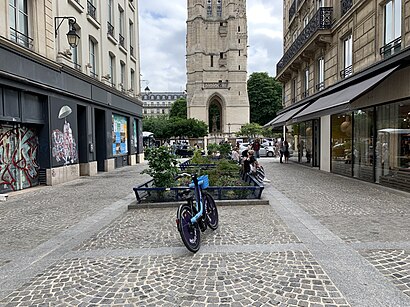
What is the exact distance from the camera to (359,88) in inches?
379

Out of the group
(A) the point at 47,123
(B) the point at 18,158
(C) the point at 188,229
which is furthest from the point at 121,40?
(C) the point at 188,229

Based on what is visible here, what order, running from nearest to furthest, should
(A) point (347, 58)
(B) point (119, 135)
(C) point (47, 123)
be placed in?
(C) point (47, 123) → (A) point (347, 58) → (B) point (119, 135)

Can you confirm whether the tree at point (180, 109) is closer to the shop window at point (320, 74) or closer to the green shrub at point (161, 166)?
the shop window at point (320, 74)

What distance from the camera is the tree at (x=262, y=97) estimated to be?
2672 inches

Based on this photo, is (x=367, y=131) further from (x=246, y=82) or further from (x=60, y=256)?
(x=246, y=82)

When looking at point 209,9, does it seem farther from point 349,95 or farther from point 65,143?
point 349,95

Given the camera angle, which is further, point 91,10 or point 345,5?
point 91,10

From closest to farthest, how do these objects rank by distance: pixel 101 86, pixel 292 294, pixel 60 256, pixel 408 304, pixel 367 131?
pixel 408 304 → pixel 292 294 → pixel 60 256 → pixel 367 131 → pixel 101 86

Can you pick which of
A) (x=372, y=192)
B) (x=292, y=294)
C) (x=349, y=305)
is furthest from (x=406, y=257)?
(x=372, y=192)

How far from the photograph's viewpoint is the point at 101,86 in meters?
16.5

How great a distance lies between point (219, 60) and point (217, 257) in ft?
234

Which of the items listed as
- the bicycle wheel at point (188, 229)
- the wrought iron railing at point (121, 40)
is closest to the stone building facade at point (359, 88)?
the bicycle wheel at point (188, 229)

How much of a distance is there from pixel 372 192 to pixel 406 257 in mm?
5372

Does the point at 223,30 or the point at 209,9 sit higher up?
the point at 209,9
